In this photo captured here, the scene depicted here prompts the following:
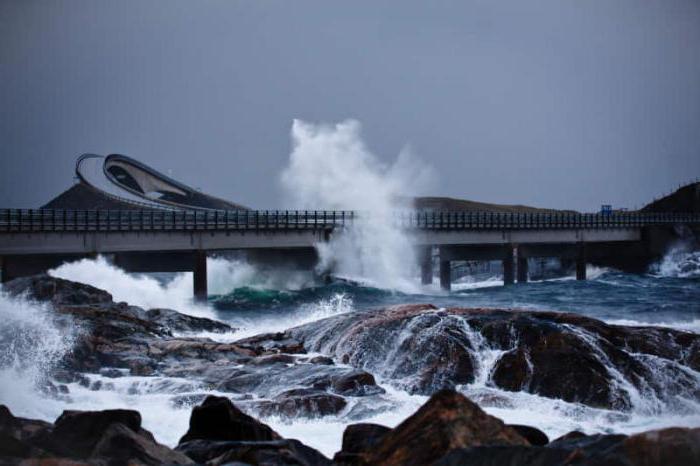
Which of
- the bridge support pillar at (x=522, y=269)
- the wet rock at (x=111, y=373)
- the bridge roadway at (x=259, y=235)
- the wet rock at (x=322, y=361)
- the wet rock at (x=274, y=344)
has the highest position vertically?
the bridge roadway at (x=259, y=235)

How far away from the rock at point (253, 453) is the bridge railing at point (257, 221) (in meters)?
34.6

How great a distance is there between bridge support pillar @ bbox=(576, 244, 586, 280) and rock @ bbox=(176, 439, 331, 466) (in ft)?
197

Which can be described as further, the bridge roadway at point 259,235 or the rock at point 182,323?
the bridge roadway at point 259,235

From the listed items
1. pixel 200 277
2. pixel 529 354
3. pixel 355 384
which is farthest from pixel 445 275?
pixel 355 384

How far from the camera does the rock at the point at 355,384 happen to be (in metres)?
19.6

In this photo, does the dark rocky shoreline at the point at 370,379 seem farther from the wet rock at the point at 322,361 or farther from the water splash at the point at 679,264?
the water splash at the point at 679,264

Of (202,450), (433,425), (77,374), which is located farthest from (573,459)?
(77,374)

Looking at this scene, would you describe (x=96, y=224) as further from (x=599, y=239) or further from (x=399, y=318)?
(x=599, y=239)

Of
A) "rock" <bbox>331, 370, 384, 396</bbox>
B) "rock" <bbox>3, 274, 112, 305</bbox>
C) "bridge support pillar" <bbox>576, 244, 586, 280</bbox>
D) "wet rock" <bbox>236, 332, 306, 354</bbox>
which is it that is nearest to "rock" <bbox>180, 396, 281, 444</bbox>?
"rock" <bbox>331, 370, 384, 396</bbox>

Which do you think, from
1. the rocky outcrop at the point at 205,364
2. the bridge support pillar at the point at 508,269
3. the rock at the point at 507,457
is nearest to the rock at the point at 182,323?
the rocky outcrop at the point at 205,364

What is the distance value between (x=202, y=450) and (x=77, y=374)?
10.9 metres

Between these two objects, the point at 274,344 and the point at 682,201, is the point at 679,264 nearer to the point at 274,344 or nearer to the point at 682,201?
the point at 682,201

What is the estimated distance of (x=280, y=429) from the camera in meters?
17.0

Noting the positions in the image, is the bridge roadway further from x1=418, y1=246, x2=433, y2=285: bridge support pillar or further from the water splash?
the water splash
